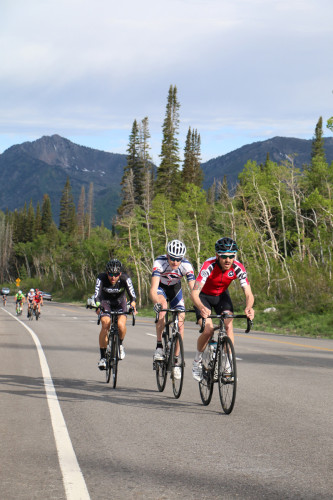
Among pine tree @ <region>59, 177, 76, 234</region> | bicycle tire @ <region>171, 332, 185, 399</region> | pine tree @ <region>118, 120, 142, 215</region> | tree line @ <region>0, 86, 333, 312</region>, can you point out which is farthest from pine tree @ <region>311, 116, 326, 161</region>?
bicycle tire @ <region>171, 332, 185, 399</region>

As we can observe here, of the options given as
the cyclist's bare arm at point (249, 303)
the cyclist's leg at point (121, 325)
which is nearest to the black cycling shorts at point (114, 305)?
the cyclist's leg at point (121, 325)

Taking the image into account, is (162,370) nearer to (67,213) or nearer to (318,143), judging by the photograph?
(318,143)

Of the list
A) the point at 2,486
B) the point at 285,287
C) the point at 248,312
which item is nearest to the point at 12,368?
the point at 248,312

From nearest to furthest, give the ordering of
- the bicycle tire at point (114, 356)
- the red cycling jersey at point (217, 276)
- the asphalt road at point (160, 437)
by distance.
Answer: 1. the asphalt road at point (160, 437)
2. the red cycling jersey at point (217, 276)
3. the bicycle tire at point (114, 356)

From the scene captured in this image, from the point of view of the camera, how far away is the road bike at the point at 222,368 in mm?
7309

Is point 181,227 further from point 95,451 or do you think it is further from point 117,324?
point 95,451

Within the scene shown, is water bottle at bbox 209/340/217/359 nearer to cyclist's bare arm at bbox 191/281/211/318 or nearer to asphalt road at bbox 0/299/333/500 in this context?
cyclist's bare arm at bbox 191/281/211/318

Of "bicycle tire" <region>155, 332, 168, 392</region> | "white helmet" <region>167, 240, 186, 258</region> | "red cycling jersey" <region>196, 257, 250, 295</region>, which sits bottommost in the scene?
"bicycle tire" <region>155, 332, 168, 392</region>

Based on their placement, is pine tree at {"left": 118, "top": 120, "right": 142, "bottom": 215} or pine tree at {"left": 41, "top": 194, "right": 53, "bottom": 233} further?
pine tree at {"left": 41, "top": 194, "right": 53, "bottom": 233}

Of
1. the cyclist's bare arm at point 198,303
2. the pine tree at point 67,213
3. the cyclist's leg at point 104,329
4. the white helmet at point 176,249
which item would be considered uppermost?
the pine tree at point 67,213

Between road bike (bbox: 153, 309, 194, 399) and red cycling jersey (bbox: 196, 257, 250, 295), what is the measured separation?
2.40 feet

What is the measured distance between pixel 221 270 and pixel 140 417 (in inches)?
83.2

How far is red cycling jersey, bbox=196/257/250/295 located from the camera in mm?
7734

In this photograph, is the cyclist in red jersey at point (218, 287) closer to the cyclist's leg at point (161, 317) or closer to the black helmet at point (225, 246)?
the black helmet at point (225, 246)
